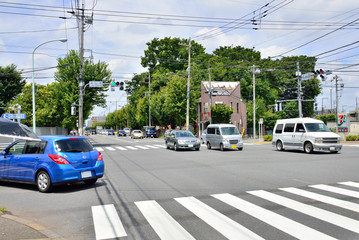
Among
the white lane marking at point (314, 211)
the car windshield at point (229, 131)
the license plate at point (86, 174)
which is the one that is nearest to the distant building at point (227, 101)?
the car windshield at point (229, 131)

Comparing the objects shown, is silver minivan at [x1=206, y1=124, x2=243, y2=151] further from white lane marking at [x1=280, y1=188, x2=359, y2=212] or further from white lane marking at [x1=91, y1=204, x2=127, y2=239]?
white lane marking at [x1=91, y1=204, x2=127, y2=239]

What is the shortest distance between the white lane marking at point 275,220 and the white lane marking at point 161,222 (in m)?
1.58

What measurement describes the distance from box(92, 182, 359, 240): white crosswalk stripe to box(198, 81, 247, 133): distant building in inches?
1770

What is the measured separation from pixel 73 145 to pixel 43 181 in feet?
4.09

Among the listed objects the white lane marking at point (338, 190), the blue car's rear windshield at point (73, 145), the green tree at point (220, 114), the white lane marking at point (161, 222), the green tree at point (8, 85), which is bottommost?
the white lane marking at point (338, 190)

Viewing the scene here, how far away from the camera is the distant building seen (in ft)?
175

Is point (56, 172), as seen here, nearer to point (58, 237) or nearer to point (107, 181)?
point (107, 181)

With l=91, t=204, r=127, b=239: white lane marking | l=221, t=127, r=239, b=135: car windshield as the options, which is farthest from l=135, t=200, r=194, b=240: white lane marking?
l=221, t=127, r=239, b=135: car windshield

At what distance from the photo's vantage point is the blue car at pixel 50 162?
28.5ft

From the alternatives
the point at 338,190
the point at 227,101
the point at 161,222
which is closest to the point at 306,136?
the point at 338,190

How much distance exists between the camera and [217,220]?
597 centimetres

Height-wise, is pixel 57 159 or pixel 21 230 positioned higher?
pixel 57 159

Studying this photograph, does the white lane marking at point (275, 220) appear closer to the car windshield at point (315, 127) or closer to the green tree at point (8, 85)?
the car windshield at point (315, 127)

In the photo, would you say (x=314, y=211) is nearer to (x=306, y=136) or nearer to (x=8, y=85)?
(x=306, y=136)
